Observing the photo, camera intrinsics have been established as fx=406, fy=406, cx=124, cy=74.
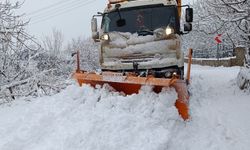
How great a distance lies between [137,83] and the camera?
6691mm

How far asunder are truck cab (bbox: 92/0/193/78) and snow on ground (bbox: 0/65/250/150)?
1.28m

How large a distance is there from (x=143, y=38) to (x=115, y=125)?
10.1ft

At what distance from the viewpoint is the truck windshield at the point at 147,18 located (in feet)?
28.6

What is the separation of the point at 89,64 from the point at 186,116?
33161 mm

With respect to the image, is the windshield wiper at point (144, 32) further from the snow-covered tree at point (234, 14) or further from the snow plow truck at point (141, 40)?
the snow-covered tree at point (234, 14)

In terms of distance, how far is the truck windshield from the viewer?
8.71 meters

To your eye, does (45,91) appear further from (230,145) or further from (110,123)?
(230,145)

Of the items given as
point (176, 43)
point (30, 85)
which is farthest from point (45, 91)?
point (176, 43)

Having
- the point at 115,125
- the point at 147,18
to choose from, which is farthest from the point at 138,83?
the point at 147,18

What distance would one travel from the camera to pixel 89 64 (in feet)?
130

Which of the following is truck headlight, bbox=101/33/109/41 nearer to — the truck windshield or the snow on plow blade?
the truck windshield

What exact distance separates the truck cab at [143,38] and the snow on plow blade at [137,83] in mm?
905

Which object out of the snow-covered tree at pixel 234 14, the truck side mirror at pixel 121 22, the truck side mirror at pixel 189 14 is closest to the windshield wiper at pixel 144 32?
the truck side mirror at pixel 121 22

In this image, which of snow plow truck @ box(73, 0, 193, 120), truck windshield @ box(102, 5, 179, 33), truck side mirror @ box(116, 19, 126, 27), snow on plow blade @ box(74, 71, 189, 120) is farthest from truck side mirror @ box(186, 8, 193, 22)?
snow on plow blade @ box(74, 71, 189, 120)
